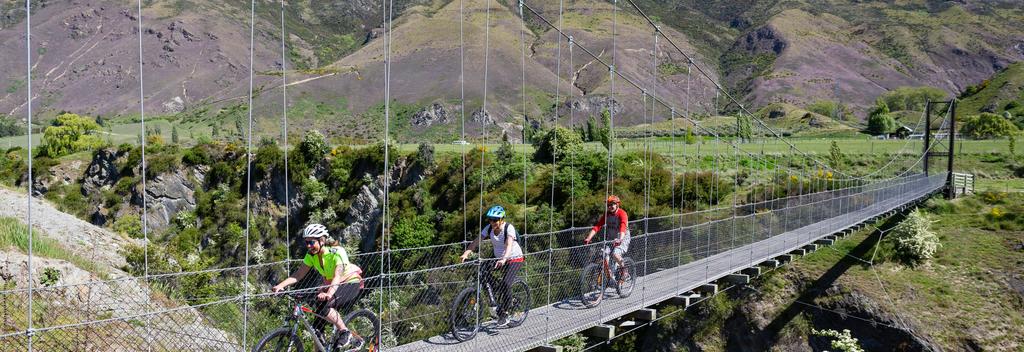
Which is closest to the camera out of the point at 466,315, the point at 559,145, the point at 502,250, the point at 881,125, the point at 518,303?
the point at 466,315

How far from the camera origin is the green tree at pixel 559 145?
27016 millimetres

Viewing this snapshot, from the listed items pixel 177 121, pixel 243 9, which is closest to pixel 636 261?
pixel 177 121

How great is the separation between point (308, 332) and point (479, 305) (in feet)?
4.93

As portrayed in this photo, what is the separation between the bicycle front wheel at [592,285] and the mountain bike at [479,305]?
1.07 meters

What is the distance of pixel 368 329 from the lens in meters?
5.03

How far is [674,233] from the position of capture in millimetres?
9625

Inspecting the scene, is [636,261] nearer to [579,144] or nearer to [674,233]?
[674,233]

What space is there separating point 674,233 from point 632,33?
89.5 meters

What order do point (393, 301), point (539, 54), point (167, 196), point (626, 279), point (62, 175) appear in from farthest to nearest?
point (539, 54), point (62, 175), point (167, 196), point (626, 279), point (393, 301)

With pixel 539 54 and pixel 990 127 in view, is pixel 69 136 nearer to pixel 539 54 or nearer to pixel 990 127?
pixel 990 127

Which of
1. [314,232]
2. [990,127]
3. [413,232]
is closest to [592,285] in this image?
[314,232]

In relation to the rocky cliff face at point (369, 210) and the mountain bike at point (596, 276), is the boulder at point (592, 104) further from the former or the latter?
the mountain bike at point (596, 276)

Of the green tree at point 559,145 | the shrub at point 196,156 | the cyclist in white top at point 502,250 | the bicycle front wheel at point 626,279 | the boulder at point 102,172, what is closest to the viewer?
the cyclist in white top at point 502,250

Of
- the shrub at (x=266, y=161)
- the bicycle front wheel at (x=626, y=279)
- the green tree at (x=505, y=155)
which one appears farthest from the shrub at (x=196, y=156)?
the bicycle front wheel at (x=626, y=279)
